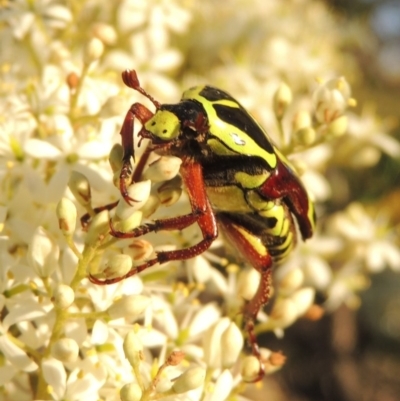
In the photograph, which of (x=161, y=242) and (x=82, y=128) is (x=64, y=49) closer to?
(x=82, y=128)

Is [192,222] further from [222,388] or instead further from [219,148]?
[222,388]

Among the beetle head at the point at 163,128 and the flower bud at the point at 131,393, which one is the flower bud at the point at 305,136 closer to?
the beetle head at the point at 163,128

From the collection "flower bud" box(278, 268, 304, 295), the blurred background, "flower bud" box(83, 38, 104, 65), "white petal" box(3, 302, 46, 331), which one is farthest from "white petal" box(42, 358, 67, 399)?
the blurred background

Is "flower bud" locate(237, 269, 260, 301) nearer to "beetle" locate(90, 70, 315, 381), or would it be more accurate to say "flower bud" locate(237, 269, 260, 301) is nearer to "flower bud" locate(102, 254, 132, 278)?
"beetle" locate(90, 70, 315, 381)

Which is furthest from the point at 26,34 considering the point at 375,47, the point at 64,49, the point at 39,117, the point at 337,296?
the point at 375,47

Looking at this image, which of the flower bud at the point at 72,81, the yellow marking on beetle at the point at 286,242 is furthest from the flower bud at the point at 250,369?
the flower bud at the point at 72,81
